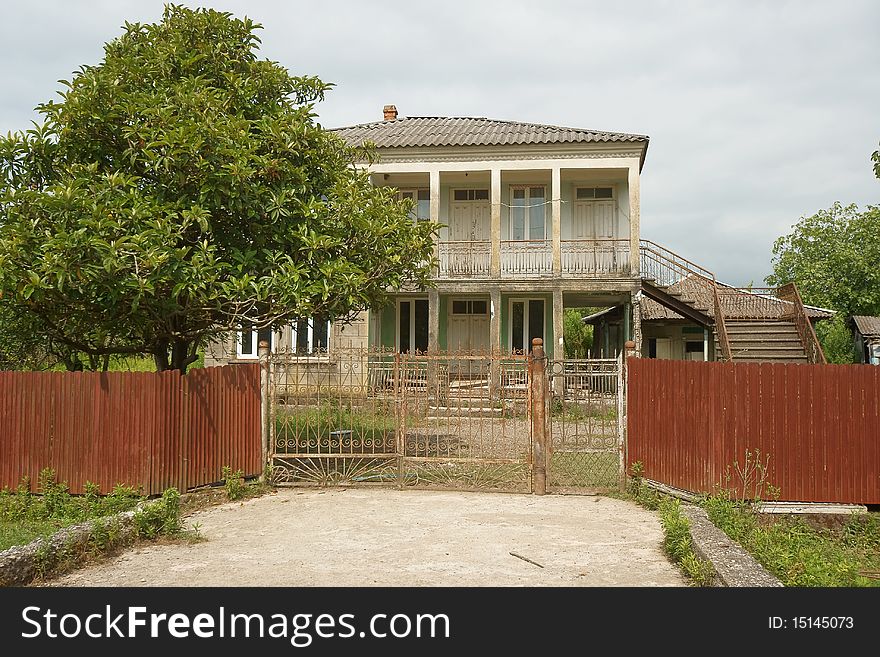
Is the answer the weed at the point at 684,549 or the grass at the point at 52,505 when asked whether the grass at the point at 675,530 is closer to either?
the weed at the point at 684,549

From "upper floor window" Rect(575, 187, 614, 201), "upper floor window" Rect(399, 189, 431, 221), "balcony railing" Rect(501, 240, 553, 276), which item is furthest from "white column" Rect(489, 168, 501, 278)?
"upper floor window" Rect(575, 187, 614, 201)

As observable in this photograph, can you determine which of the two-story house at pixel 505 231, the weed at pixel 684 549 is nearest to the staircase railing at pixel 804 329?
the two-story house at pixel 505 231

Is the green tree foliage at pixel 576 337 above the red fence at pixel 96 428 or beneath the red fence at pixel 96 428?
above

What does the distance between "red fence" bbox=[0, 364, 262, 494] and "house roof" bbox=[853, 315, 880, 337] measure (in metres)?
26.7

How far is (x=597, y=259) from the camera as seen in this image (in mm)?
19266

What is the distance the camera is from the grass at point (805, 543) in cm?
611

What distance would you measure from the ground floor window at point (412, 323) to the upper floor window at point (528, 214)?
3527 millimetres

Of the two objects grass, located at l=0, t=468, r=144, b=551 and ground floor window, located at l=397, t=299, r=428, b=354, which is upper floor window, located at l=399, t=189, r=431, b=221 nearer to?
ground floor window, located at l=397, t=299, r=428, b=354

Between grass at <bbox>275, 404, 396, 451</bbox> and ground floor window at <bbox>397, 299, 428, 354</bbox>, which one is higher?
ground floor window at <bbox>397, 299, 428, 354</bbox>

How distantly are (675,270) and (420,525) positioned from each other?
13659 mm

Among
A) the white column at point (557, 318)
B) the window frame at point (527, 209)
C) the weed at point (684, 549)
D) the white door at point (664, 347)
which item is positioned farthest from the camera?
the white door at point (664, 347)

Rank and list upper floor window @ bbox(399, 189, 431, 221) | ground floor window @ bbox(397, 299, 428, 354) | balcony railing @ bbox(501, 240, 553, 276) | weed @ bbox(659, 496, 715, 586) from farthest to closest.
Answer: ground floor window @ bbox(397, 299, 428, 354) → upper floor window @ bbox(399, 189, 431, 221) → balcony railing @ bbox(501, 240, 553, 276) → weed @ bbox(659, 496, 715, 586)

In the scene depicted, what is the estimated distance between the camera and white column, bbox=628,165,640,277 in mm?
18750

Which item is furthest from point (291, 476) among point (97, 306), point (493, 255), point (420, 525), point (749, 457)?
point (493, 255)
